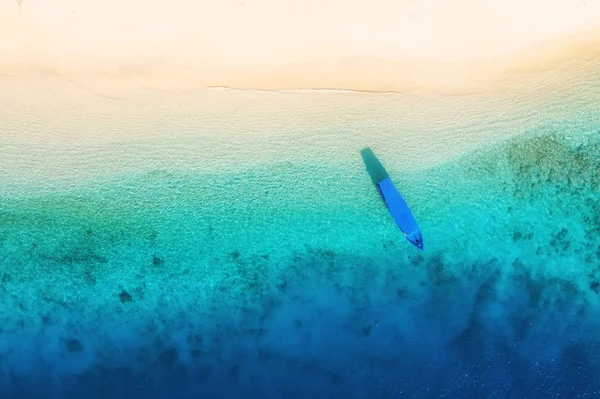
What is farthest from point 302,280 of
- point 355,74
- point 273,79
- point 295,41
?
point 295,41

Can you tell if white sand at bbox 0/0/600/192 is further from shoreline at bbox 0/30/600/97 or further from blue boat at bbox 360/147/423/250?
blue boat at bbox 360/147/423/250

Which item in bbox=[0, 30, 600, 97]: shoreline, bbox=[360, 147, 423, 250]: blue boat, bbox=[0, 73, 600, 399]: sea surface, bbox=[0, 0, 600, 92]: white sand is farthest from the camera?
bbox=[0, 73, 600, 399]: sea surface

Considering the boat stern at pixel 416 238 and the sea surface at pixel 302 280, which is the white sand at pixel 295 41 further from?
the boat stern at pixel 416 238

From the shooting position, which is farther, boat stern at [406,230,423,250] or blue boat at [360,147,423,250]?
boat stern at [406,230,423,250]

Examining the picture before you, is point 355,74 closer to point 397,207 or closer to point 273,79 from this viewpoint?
point 273,79

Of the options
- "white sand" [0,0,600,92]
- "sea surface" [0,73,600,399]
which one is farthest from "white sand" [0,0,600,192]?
"sea surface" [0,73,600,399]

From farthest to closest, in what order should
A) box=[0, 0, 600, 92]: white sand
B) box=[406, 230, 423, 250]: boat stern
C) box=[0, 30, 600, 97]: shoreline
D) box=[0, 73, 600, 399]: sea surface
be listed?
1. box=[0, 73, 600, 399]: sea surface
2. box=[406, 230, 423, 250]: boat stern
3. box=[0, 30, 600, 97]: shoreline
4. box=[0, 0, 600, 92]: white sand
